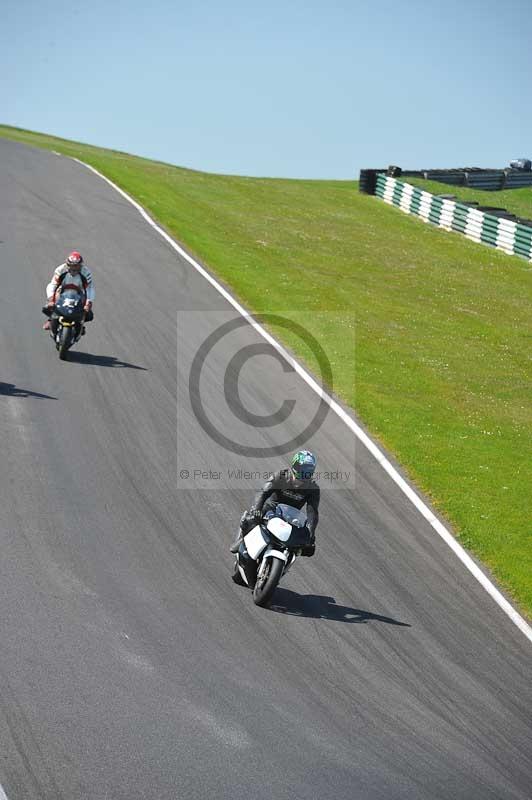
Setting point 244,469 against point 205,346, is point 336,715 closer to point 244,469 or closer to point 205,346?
point 244,469

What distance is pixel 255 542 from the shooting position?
12.7 m

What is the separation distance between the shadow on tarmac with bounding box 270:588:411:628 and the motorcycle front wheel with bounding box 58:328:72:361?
369 inches

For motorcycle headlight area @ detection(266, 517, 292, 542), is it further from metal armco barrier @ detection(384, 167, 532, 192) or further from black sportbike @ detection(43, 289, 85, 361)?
metal armco barrier @ detection(384, 167, 532, 192)

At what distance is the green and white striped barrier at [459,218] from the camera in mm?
43750

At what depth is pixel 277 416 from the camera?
67.3 ft

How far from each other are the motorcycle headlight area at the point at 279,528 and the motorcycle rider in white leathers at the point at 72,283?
10035 millimetres

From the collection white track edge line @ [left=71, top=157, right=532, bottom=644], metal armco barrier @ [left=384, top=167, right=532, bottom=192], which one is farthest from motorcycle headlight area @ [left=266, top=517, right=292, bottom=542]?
metal armco barrier @ [left=384, top=167, right=532, bottom=192]

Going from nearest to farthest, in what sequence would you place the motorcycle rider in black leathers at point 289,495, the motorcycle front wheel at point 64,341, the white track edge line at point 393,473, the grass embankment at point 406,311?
the motorcycle rider in black leathers at point 289,495
the white track edge line at point 393,473
the grass embankment at point 406,311
the motorcycle front wheel at point 64,341

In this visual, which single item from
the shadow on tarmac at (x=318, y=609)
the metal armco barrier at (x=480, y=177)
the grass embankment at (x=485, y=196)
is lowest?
the shadow on tarmac at (x=318, y=609)

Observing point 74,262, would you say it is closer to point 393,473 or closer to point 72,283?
point 72,283

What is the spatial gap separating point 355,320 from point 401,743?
21111 millimetres

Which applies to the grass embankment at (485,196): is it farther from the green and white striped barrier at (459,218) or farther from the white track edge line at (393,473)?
the white track edge line at (393,473)

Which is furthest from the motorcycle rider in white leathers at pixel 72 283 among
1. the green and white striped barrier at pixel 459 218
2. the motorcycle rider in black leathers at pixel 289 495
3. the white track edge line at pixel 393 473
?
the green and white striped barrier at pixel 459 218

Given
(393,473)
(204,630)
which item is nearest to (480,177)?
(393,473)
